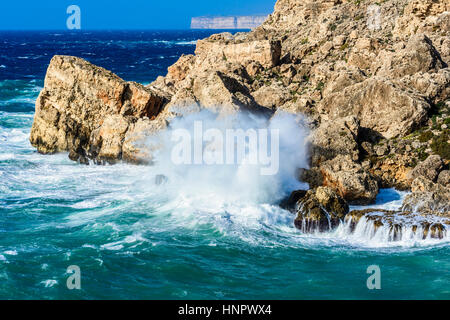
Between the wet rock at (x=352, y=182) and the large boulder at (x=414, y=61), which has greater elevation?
the large boulder at (x=414, y=61)

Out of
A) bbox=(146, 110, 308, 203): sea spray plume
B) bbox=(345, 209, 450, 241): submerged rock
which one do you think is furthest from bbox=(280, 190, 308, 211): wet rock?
bbox=(345, 209, 450, 241): submerged rock

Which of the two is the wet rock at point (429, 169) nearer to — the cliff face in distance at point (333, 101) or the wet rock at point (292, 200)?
the cliff face in distance at point (333, 101)

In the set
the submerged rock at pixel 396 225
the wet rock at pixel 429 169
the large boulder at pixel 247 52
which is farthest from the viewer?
the large boulder at pixel 247 52

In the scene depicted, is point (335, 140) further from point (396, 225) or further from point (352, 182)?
point (396, 225)

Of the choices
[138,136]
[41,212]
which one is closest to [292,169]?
[138,136]

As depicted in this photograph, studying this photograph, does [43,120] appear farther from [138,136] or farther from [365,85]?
[365,85]

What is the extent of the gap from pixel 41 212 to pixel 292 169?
13869 millimetres

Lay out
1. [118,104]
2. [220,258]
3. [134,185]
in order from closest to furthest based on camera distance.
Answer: [220,258] → [134,185] → [118,104]

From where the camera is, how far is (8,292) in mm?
18094

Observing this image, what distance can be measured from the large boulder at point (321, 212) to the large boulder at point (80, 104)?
16397mm

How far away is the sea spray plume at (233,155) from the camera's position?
28.6 metres

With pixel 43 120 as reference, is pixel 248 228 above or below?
below

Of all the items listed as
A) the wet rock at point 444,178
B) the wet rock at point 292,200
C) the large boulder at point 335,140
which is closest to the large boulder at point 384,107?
the large boulder at point 335,140
